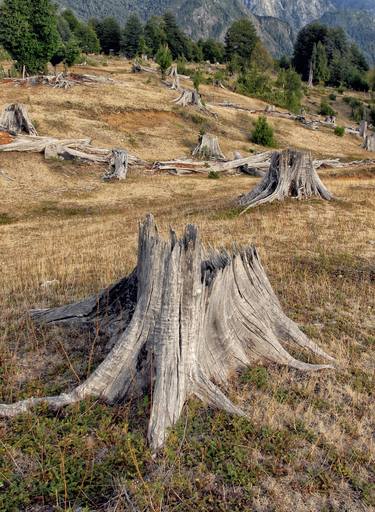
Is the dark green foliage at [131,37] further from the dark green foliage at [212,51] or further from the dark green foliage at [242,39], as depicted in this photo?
the dark green foliage at [242,39]

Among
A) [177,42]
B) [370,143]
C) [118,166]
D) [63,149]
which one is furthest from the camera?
[177,42]

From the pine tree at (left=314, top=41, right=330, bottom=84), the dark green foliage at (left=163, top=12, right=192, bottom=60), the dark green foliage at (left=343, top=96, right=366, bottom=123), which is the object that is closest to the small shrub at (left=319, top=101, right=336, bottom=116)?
the dark green foliage at (left=343, top=96, right=366, bottom=123)

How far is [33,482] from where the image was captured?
12.0 feet

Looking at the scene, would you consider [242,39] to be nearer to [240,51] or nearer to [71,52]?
[240,51]

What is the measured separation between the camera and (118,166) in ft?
77.3

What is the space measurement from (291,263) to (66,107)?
27.9 m

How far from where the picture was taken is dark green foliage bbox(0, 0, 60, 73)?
37938mm

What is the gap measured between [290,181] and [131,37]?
78070 millimetres

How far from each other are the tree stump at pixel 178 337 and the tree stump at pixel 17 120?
75.9 ft

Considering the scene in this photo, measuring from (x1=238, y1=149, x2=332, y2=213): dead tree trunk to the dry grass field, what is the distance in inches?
26.0

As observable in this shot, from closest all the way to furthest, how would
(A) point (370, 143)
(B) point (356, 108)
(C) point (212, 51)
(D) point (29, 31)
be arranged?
(D) point (29, 31), (A) point (370, 143), (B) point (356, 108), (C) point (212, 51)

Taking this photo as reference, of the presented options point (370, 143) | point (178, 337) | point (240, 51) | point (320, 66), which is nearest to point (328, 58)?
point (320, 66)

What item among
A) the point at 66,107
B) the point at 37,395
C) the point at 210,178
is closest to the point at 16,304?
the point at 37,395

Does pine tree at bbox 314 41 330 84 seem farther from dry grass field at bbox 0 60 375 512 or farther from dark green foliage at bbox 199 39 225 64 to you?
dry grass field at bbox 0 60 375 512
